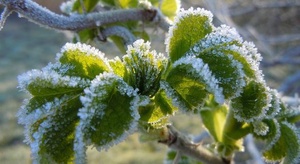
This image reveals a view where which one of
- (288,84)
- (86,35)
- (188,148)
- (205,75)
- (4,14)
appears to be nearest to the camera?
(205,75)

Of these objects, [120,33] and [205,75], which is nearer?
[205,75]

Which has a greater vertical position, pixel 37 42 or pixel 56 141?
pixel 37 42

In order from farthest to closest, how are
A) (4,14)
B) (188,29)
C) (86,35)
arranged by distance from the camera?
1. (86,35)
2. (4,14)
3. (188,29)

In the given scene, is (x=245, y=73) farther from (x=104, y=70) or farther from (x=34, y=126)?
(x=34, y=126)

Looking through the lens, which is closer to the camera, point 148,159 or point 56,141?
point 56,141

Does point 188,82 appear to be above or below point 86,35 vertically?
below

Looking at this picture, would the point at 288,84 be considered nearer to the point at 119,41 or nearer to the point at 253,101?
the point at 119,41

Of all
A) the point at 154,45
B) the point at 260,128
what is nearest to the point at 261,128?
the point at 260,128

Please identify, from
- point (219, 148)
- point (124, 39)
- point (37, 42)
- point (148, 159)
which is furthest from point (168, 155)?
point (37, 42)
